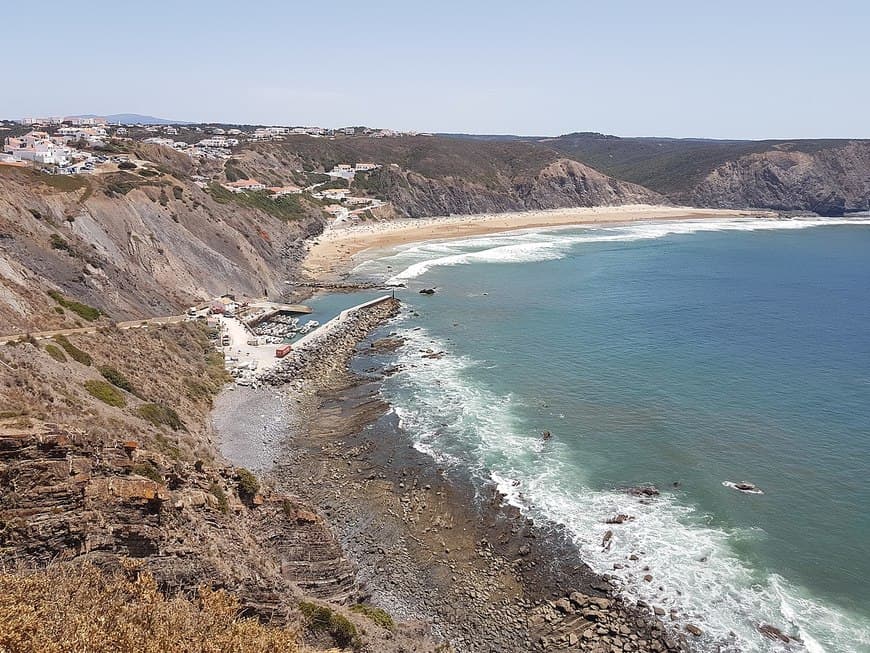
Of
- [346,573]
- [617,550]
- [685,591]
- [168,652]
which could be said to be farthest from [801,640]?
[168,652]

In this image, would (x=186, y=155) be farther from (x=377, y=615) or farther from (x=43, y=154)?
(x=377, y=615)

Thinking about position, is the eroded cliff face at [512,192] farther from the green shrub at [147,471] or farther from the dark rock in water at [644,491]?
the green shrub at [147,471]

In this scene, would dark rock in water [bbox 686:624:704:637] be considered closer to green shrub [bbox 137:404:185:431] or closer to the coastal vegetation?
green shrub [bbox 137:404:185:431]

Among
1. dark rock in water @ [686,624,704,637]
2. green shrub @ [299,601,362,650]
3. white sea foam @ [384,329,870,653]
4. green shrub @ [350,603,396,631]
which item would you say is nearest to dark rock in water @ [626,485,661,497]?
white sea foam @ [384,329,870,653]

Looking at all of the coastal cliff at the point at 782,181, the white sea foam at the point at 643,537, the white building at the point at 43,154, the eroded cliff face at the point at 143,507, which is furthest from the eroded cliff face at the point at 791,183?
the eroded cliff face at the point at 143,507

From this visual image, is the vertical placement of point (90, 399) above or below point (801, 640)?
above

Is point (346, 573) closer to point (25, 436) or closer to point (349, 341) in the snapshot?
point (25, 436)
